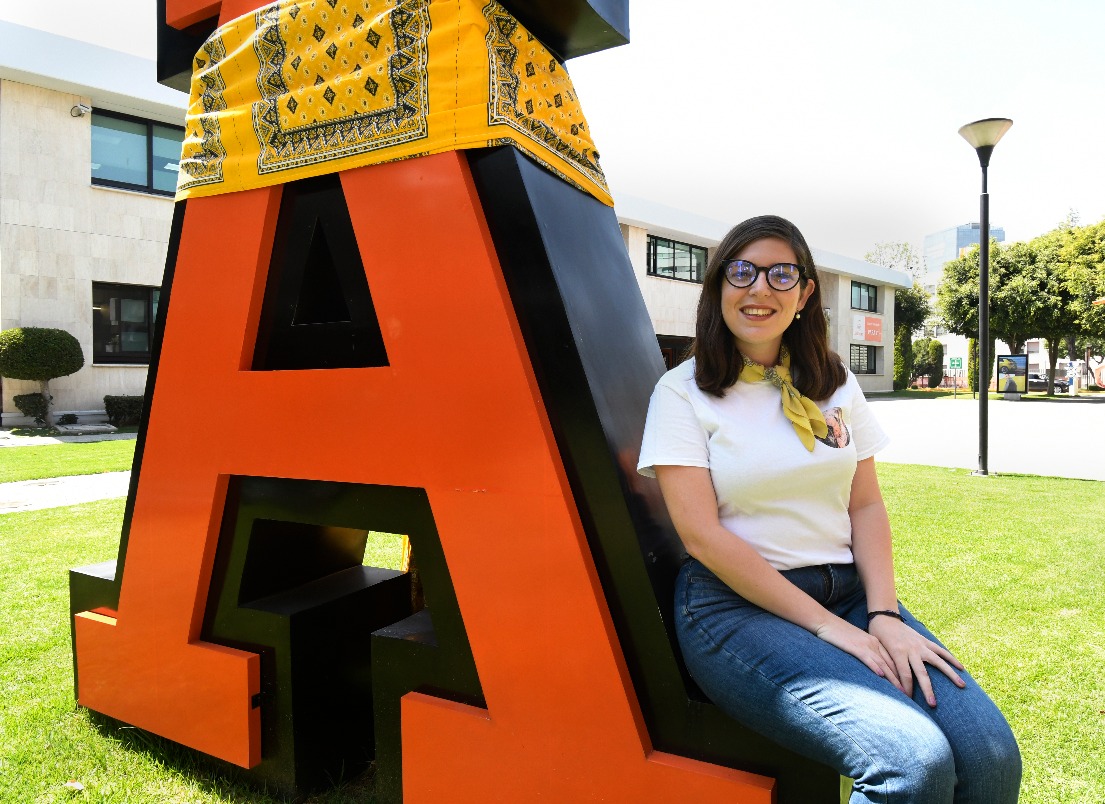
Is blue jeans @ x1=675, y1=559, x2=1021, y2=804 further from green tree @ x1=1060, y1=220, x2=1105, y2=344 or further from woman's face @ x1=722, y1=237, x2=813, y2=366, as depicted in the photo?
green tree @ x1=1060, y1=220, x2=1105, y2=344

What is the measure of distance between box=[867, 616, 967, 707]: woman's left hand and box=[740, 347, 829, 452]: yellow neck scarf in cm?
47

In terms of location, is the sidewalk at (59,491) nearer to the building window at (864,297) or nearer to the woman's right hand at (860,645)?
the woman's right hand at (860,645)

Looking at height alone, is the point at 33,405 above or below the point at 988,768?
above

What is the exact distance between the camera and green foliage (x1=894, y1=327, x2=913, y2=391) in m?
40.3

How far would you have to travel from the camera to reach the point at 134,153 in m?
16.1

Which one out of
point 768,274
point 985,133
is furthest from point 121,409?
point 768,274

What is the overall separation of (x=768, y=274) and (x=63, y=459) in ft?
37.8

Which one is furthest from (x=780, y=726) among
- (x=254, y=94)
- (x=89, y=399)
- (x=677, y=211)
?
(x=677, y=211)

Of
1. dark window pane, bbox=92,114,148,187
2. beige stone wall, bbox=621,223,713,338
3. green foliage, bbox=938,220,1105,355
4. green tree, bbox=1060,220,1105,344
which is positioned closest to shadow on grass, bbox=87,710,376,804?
dark window pane, bbox=92,114,148,187

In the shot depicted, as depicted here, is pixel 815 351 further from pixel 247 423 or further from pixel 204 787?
pixel 204 787

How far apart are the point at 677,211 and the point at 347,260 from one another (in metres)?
23.9

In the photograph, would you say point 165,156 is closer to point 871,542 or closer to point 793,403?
point 793,403

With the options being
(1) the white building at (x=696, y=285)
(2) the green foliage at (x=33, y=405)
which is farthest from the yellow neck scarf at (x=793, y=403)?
(2) the green foliage at (x=33, y=405)

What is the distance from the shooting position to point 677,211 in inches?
992
